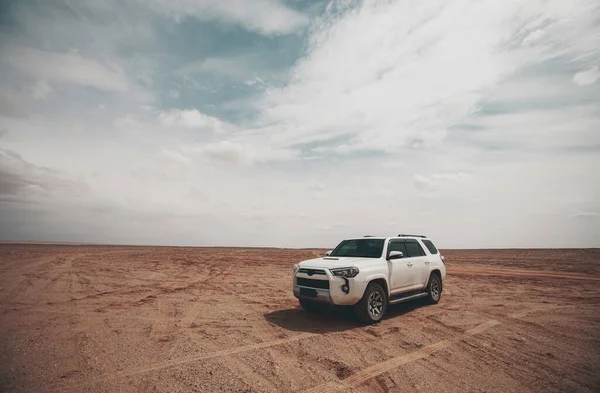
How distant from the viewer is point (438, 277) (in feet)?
31.7

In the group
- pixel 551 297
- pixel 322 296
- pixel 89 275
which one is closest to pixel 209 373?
pixel 322 296

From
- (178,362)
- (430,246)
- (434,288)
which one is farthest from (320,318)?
(430,246)

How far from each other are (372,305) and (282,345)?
2485mm

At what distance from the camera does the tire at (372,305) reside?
6973mm

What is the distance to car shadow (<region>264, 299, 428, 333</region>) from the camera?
686 centimetres

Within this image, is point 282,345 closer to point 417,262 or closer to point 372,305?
point 372,305

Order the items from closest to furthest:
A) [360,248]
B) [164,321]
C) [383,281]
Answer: [164,321]
[383,281]
[360,248]

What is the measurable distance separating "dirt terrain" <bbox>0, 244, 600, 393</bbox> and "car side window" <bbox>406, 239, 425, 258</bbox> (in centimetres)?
148

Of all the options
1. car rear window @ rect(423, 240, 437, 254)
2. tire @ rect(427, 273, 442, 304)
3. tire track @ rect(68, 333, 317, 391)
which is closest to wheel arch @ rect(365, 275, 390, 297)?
tire track @ rect(68, 333, 317, 391)

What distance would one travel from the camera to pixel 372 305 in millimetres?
7254

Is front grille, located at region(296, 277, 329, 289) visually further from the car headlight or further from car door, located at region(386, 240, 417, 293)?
car door, located at region(386, 240, 417, 293)

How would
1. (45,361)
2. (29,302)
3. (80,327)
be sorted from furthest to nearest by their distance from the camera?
(29,302), (80,327), (45,361)

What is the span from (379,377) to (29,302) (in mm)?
9603

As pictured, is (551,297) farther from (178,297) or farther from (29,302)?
(29,302)
